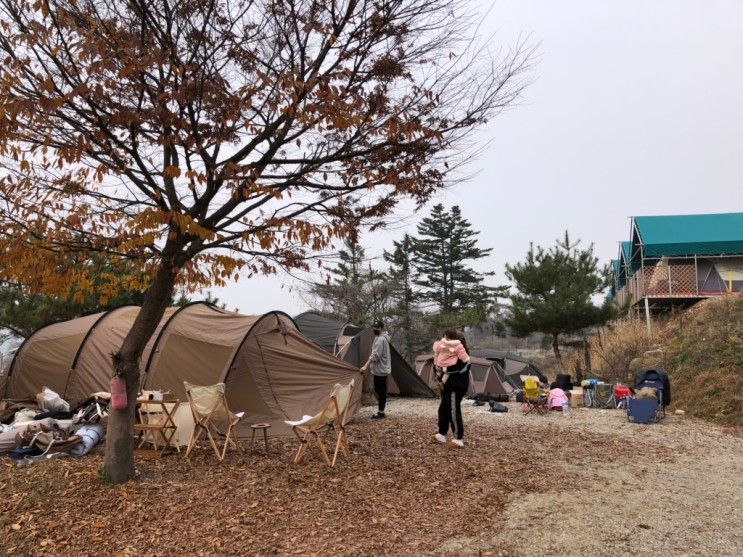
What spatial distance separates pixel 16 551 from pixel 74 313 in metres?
14.1

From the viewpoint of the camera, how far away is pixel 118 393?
5305mm

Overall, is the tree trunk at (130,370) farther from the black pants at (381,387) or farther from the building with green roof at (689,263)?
the building with green roof at (689,263)

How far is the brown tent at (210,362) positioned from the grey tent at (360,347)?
3.37 meters

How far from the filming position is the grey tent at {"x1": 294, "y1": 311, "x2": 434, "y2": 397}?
13.2 m

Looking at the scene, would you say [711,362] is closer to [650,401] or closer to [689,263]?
[650,401]

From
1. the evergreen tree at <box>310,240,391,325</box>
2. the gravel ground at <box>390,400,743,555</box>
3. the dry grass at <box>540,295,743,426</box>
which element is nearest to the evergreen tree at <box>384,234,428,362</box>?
the evergreen tree at <box>310,240,391,325</box>

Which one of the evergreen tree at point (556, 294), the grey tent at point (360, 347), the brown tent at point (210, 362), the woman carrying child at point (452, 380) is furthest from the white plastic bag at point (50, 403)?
the evergreen tree at point (556, 294)

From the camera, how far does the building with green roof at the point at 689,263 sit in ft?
71.1

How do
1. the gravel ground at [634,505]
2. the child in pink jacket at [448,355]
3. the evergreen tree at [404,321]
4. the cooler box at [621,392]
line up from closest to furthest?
the gravel ground at [634,505], the child in pink jacket at [448,355], the cooler box at [621,392], the evergreen tree at [404,321]

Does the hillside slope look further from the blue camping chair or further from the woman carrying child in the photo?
the woman carrying child

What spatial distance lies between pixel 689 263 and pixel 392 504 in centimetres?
2123

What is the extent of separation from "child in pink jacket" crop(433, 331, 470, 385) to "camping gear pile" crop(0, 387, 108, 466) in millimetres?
4402

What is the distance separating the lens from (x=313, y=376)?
Answer: 9.12 metres

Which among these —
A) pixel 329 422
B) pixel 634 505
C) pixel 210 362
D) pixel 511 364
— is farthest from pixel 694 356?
pixel 210 362
